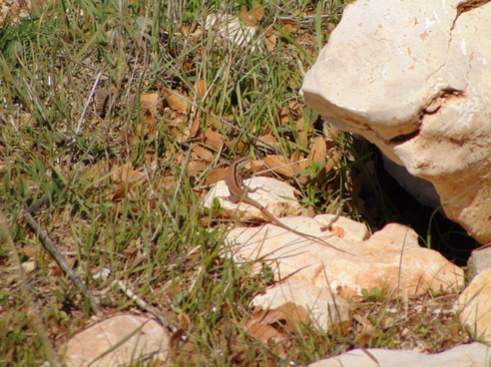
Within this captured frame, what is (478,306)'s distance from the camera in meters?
3.26

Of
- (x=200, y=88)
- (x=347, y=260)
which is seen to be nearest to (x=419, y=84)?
(x=347, y=260)

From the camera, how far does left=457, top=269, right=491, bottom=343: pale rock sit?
3199 millimetres

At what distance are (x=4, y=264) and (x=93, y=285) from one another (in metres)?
0.33

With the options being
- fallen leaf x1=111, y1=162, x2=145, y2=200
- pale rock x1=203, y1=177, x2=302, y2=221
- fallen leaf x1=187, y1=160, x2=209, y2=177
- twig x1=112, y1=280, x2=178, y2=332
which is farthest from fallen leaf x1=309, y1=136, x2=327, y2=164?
twig x1=112, y1=280, x2=178, y2=332

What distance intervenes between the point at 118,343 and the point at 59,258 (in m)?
0.47

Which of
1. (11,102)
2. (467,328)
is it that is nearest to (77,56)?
(11,102)

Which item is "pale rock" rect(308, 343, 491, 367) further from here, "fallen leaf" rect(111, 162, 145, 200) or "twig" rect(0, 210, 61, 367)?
"fallen leaf" rect(111, 162, 145, 200)

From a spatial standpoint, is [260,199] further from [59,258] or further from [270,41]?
[270,41]

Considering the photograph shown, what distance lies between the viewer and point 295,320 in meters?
3.22

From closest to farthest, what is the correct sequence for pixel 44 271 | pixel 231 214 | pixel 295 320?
pixel 295 320 → pixel 44 271 → pixel 231 214

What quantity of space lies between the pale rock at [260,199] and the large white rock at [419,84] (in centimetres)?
49

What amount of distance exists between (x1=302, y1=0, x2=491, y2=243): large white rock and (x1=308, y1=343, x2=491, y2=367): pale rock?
1.85 ft

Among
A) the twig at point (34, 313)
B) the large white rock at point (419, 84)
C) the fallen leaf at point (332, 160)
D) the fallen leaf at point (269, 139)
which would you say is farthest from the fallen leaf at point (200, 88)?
the twig at point (34, 313)

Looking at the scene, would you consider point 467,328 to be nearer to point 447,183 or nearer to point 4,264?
point 447,183
